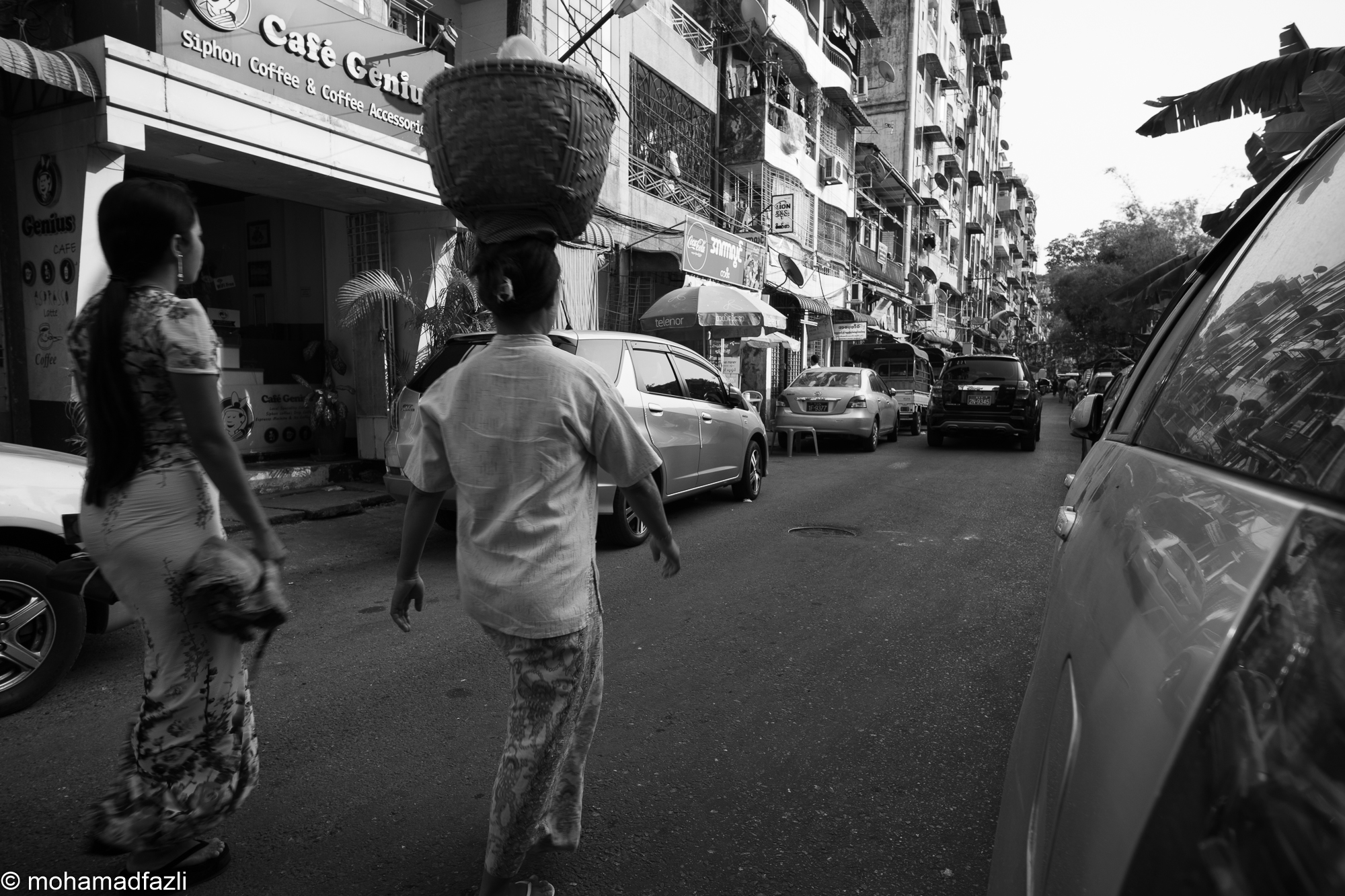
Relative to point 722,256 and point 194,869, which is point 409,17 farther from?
point 194,869

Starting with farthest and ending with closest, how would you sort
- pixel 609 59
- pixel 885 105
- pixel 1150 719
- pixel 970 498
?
pixel 885 105 < pixel 609 59 < pixel 970 498 < pixel 1150 719

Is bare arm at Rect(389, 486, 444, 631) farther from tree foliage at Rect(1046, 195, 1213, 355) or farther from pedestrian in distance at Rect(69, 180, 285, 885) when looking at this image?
tree foliage at Rect(1046, 195, 1213, 355)

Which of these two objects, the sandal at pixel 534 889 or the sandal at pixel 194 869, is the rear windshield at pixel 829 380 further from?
the sandal at pixel 194 869

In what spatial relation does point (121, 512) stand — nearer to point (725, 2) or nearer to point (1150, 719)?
point (1150, 719)

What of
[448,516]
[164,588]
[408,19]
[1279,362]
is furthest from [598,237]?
[1279,362]

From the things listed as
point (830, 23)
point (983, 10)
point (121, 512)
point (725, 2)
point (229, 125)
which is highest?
point (983, 10)

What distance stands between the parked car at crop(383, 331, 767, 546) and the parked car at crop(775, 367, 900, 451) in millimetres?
6040

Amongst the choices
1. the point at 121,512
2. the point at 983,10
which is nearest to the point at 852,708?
the point at 121,512

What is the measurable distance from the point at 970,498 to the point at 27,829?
353 inches

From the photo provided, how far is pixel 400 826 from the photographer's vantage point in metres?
2.74

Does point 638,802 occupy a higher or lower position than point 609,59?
lower

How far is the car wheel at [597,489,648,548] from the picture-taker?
671 cm

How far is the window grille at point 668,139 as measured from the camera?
16.0 metres

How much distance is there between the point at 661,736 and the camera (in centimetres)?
339
